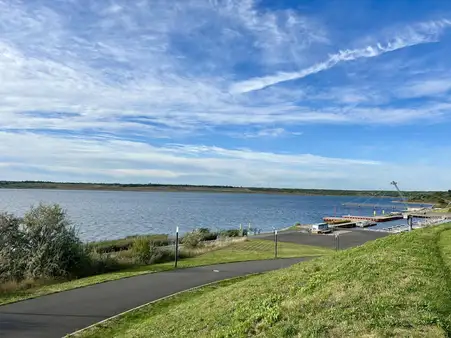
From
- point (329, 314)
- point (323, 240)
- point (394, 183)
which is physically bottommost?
point (323, 240)

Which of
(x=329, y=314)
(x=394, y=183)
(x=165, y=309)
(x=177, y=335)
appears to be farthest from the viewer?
(x=394, y=183)

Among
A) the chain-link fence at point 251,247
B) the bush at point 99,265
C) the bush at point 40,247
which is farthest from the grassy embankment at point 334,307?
the chain-link fence at point 251,247

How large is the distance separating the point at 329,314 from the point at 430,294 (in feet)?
5.21

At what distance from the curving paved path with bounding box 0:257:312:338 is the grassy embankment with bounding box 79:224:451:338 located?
0.85 meters

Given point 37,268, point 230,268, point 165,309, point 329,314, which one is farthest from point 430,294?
point 37,268

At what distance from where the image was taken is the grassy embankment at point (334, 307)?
4.89 metres

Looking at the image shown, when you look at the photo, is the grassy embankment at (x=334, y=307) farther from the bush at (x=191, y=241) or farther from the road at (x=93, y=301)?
the bush at (x=191, y=241)

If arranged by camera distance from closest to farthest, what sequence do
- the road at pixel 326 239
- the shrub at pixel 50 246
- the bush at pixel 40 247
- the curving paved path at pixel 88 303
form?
the curving paved path at pixel 88 303
the bush at pixel 40 247
the shrub at pixel 50 246
the road at pixel 326 239

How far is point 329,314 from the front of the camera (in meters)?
5.47

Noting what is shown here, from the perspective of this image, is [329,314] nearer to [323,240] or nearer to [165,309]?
[165,309]

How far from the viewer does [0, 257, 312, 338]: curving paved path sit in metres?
8.76

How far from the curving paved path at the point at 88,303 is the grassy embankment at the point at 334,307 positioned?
85 cm

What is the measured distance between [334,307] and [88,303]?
7.33 m

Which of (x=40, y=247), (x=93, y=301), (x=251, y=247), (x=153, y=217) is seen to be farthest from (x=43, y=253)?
(x=153, y=217)
